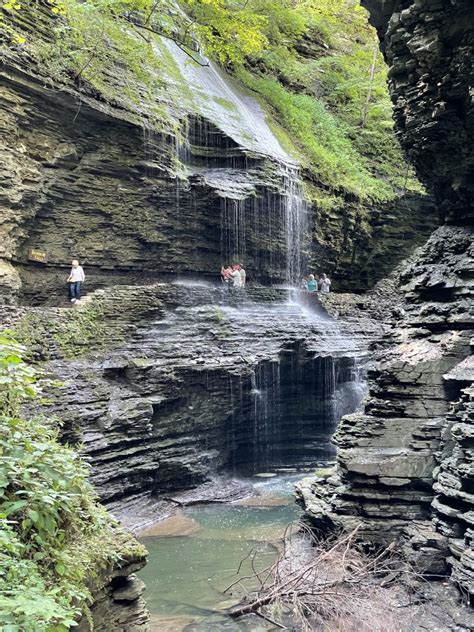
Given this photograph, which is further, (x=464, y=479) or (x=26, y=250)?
(x=26, y=250)

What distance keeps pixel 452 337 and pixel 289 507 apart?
20.0 ft

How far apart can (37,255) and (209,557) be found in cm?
1043

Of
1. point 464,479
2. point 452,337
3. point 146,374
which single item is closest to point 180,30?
point 146,374

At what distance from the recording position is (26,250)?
16594 mm

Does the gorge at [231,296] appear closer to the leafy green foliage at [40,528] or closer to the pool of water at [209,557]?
the leafy green foliage at [40,528]

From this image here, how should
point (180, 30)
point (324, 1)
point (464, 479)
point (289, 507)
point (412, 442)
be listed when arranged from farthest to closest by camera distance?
point (324, 1)
point (180, 30)
point (289, 507)
point (412, 442)
point (464, 479)

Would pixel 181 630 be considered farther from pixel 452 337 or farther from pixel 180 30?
pixel 180 30

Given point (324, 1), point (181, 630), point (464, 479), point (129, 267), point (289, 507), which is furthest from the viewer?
point (324, 1)

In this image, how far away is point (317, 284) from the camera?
2422 centimetres

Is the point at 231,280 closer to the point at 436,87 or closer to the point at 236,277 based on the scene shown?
the point at 236,277

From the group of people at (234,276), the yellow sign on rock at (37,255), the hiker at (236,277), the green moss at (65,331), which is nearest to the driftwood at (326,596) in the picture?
the green moss at (65,331)

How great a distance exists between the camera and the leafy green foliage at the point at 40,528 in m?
3.18

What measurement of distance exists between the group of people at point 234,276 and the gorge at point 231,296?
66cm

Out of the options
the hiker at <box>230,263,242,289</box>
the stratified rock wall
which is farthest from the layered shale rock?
the stratified rock wall
